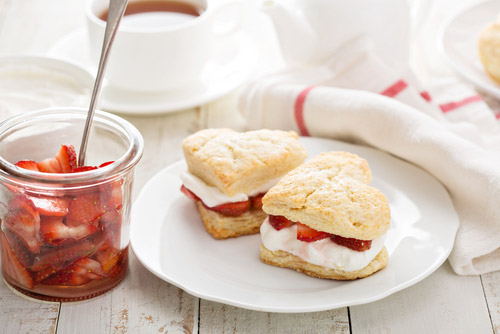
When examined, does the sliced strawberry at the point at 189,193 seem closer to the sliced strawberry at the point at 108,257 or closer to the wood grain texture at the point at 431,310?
the sliced strawberry at the point at 108,257

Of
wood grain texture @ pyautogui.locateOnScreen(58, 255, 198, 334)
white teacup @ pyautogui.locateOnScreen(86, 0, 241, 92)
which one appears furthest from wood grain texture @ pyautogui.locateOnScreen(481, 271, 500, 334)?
white teacup @ pyautogui.locateOnScreen(86, 0, 241, 92)

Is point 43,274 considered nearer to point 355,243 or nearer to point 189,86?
point 355,243

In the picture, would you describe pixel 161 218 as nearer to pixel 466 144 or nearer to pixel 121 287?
pixel 121 287

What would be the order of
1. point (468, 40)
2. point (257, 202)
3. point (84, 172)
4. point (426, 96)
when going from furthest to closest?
point (468, 40) < point (426, 96) < point (257, 202) < point (84, 172)

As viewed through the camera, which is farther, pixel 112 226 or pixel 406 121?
pixel 406 121

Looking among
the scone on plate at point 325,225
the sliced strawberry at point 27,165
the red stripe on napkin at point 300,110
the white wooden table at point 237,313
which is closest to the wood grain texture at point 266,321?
the white wooden table at point 237,313

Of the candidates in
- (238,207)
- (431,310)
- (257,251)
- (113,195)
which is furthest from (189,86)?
(431,310)
